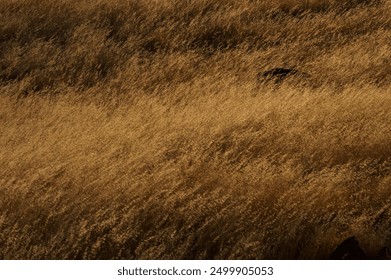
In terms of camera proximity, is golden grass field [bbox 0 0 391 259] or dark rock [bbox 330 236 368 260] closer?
dark rock [bbox 330 236 368 260]

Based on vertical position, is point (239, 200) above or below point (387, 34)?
above

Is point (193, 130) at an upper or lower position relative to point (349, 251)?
upper

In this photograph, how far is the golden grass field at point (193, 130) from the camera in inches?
208

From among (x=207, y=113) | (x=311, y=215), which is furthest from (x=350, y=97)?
(x=311, y=215)

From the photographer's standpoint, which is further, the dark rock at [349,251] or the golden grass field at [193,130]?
the golden grass field at [193,130]

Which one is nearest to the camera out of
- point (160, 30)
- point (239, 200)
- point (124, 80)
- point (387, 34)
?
point (239, 200)

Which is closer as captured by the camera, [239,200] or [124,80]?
[239,200]

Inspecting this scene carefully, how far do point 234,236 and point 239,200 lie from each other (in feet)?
1.56

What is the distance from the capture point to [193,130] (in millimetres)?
6793

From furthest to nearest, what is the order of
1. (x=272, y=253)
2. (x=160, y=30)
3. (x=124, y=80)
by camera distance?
(x=160, y=30) < (x=124, y=80) < (x=272, y=253)

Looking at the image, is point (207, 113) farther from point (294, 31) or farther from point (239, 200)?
point (294, 31)

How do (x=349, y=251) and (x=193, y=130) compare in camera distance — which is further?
(x=193, y=130)

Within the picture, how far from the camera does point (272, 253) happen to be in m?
5.06

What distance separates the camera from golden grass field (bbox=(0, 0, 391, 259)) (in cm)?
527
